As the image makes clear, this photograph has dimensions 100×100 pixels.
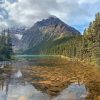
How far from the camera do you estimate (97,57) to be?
93.9 meters

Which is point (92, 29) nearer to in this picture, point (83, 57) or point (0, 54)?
point (83, 57)

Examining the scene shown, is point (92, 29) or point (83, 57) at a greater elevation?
point (92, 29)

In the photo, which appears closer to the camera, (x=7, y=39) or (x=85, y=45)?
(x=85, y=45)

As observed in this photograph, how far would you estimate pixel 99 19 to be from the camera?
97.8 m

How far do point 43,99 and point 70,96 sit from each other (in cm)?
351

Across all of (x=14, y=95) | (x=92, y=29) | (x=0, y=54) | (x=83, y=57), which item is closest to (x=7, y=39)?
(x=0, y=54)

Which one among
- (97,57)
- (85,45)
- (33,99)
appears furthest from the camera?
(85,45)

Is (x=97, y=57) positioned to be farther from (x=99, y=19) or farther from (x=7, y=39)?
(x=7, y=39)

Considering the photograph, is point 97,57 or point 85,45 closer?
point 97,57

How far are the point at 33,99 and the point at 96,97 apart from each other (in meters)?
6.33

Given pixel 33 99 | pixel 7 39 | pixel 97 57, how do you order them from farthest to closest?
pixel 7 39
pixel 97 57
pixel 33 99

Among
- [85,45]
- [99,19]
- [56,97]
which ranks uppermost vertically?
[99,19]

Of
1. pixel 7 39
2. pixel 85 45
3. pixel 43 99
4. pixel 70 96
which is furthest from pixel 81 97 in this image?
pixel 7 39

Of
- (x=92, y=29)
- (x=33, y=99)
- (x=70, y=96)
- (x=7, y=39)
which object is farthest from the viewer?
(x=7, y=39)
